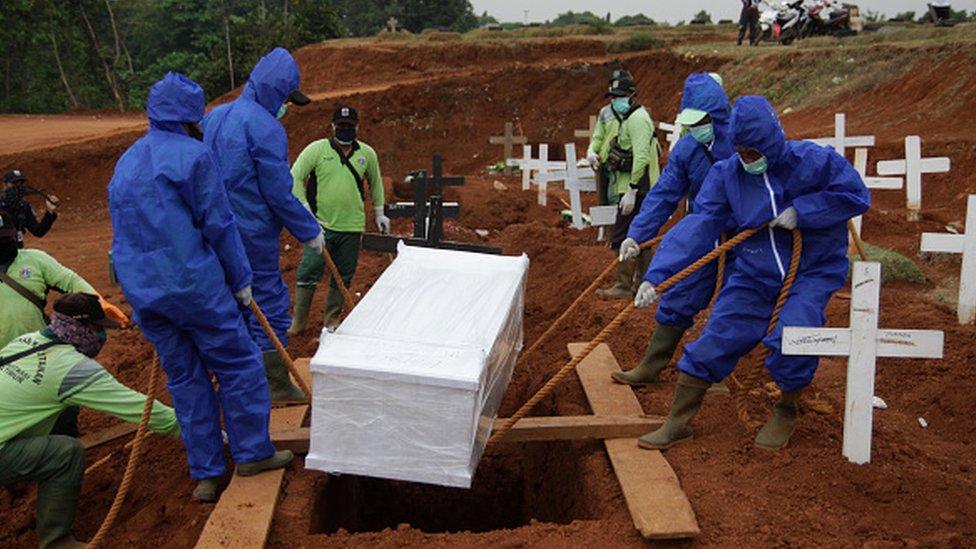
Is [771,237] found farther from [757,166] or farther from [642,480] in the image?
[642,480]

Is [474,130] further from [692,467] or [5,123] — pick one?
[692,467]

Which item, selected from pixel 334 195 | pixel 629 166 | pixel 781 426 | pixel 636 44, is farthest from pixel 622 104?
pixel 636 44

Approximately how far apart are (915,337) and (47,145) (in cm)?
1933

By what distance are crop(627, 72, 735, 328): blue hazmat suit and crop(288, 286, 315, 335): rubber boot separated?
3.02 metres

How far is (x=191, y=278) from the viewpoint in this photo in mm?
4133

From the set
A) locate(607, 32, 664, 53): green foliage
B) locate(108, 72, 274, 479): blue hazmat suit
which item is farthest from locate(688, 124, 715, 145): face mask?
locate(607, 32, 664, 53): green foliage

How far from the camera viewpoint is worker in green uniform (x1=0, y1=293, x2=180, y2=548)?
423 cm

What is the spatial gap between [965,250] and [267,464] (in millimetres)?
5599

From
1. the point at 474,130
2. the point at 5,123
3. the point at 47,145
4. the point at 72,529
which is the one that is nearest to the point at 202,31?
the point at 5,123

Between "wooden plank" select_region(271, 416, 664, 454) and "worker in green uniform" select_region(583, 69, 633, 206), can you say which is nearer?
"wooden plank" select_region(271, 416, 664, 454)

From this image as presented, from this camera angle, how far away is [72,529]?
189 inches

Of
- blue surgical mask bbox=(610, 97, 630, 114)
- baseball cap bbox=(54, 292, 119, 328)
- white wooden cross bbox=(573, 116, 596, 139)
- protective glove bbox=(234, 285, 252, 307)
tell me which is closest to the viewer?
baseball cap bbox=(54, 292, 119, 328)

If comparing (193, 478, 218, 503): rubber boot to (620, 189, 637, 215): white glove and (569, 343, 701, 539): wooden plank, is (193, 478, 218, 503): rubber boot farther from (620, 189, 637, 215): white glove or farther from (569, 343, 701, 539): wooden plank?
(620, 189, 637, 215): white glove

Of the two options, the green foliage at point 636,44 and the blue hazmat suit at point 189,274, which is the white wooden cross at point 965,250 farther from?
the green foliage at point 636,44
